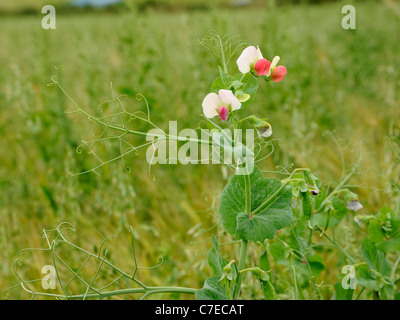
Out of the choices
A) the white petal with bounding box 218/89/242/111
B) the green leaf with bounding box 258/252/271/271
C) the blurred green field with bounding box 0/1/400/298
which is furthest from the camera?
the blurred green field with bounding box 0/1/400/298

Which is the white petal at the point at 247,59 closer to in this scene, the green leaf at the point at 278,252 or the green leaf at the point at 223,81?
the green leaf at the point at 223,81

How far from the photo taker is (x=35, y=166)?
6.16 ft

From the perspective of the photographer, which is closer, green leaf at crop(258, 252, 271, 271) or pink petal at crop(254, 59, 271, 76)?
pink petal at crop(254, 59, 271, 76)

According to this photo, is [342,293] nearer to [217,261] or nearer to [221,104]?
[217,261]

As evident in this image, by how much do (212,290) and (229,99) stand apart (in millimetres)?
290

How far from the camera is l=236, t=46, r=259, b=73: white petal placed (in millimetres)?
665

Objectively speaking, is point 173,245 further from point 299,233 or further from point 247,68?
point 247,68

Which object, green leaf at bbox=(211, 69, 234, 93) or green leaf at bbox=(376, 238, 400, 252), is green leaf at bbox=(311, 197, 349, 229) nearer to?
green leaf at bbox=(376, 238, 400, 252)

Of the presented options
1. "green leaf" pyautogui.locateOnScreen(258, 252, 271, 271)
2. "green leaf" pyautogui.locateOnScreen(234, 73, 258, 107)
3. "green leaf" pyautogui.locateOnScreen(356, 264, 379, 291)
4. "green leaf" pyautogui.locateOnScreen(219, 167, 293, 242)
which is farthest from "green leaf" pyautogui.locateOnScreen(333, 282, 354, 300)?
"green leaf" pyautogui.locateOnScreen(234, 73, 258, 107)

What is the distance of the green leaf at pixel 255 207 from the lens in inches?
26.4

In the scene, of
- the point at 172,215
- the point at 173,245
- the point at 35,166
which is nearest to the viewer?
the point at 173,245

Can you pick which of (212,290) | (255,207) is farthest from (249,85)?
(212,290)

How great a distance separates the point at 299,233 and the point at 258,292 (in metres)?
0.19
